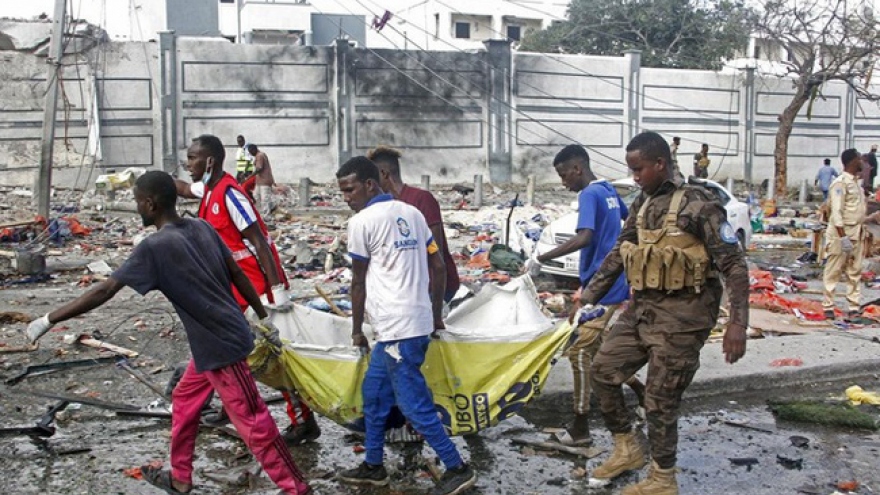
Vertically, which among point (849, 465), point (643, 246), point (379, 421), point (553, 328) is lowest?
point (849, 465)

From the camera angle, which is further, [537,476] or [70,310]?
[537,476]

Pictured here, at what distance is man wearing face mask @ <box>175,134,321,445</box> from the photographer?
5137 mm

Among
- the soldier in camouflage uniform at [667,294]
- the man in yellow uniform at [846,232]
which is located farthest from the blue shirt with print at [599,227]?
the man in yellow uniform at [846,232]

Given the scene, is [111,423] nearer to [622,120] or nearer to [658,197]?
[658,197]

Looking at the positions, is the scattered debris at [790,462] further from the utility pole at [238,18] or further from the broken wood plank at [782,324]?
the utility pole at [238,18]

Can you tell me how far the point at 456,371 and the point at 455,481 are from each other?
0.63 m

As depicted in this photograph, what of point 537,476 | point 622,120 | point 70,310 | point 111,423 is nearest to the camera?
point 70,310

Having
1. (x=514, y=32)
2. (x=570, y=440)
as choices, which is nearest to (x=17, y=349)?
(x=570, y=440)

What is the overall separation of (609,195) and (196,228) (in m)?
2.36

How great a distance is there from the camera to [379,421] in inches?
179

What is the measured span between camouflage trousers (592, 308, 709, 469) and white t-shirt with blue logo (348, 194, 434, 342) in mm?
932

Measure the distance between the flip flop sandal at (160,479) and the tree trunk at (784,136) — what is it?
24786 millimetres

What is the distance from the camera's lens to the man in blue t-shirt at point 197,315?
13.0 ft

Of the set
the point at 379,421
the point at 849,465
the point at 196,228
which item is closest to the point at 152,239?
the point at 196,228
